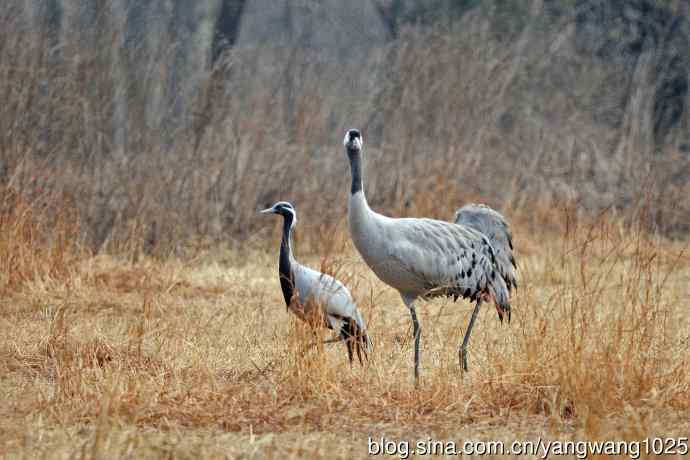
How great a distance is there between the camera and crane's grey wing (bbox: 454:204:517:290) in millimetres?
7242

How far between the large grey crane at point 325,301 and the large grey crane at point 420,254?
0.33m

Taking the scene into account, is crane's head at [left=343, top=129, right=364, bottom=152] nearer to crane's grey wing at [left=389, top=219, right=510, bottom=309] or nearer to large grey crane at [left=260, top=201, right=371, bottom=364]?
crane's grey wing at [left=389, top=219, right=510, bottom=309]

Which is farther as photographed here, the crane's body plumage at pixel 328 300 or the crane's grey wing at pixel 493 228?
the crane's grey wing at pixel 493 228

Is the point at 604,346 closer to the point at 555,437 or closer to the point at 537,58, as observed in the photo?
the point at 555,437

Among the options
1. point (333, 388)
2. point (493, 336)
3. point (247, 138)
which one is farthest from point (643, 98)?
point (333, 388)

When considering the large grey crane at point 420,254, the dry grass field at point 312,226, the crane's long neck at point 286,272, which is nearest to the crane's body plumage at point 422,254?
the large grey crane at point 420,254

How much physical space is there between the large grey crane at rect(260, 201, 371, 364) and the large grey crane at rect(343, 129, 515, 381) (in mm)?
333

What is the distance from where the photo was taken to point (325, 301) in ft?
21.6

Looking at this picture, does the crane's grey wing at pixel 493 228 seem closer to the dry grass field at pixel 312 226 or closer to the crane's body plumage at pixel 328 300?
the dry grass field at pixel 312 226

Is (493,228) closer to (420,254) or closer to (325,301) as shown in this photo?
(420,254)

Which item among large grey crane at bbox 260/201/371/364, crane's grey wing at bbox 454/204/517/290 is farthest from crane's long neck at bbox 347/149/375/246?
crane's grey wing at bbox 454/204/517/290

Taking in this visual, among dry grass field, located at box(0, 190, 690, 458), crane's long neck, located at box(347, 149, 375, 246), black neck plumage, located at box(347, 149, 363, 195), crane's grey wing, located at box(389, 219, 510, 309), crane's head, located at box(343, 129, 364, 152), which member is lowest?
dry grass field, located at box(0, 190, 690, 458)

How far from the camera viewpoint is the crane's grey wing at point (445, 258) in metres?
6.36

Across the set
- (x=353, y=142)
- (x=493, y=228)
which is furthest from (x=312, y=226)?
(x=353, y=142)
